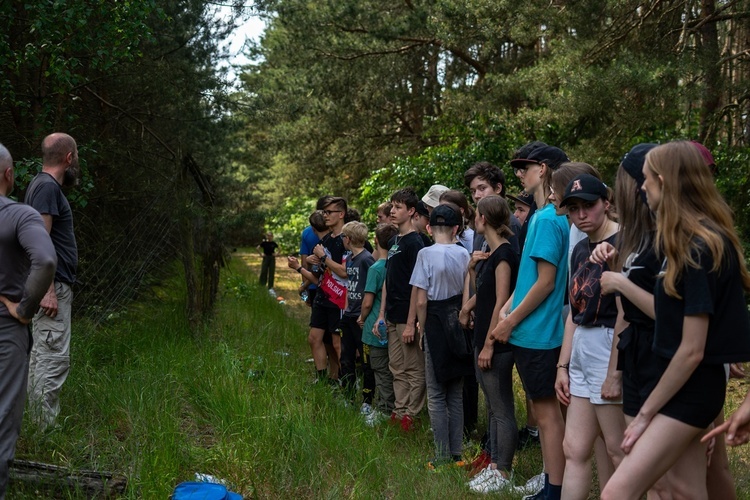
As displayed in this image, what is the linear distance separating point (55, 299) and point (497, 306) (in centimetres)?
286

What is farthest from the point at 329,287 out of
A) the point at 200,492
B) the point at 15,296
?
the point at 15,296

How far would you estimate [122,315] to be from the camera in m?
8.30

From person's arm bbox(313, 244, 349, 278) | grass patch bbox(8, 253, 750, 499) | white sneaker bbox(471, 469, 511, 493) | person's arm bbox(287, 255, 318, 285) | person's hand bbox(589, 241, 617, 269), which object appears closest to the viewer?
person's hand bbox(589, 241, 617, 269)

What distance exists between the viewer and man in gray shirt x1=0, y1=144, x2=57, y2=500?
388cm

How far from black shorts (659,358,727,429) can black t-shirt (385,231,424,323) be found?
146 inches

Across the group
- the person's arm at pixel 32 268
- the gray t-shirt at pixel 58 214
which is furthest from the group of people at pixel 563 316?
the person's arm at pixel 32 268

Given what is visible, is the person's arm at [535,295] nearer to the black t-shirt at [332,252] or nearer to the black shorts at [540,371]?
the black shorts at [540,371]

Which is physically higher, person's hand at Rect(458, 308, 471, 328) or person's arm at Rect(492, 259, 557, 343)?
person's arm at Rect(492, 259, 557, 343)

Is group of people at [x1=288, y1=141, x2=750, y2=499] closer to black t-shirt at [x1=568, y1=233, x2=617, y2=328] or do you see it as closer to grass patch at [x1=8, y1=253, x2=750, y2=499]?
black t-shirt at [x1=568, y1=233, x2=617, y2=328]

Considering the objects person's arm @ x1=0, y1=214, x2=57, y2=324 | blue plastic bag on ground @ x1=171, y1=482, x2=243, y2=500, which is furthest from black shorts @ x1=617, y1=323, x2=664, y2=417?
person's arm @ x1=0, y1=214, x2=57, y2=324

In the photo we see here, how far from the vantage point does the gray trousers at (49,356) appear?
5406mm

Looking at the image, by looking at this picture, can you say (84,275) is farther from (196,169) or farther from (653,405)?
(653,405)

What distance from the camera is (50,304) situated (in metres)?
5.27

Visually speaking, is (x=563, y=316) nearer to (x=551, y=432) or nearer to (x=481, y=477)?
(x=551, y=432)
